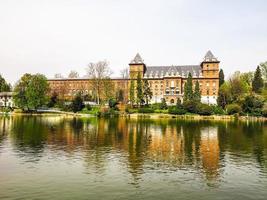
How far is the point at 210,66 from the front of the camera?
337 ft

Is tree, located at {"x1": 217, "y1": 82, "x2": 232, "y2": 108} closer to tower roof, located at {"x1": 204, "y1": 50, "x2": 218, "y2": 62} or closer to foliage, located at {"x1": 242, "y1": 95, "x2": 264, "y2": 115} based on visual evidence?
foliage, located at {"x1": 242, "y1": 95, "x2": 264, "y2": 115}

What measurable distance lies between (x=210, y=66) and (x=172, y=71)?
12.3m

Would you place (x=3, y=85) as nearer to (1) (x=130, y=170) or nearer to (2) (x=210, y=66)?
(2) (x=210, y=66)

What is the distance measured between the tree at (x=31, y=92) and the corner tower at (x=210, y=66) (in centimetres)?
5110

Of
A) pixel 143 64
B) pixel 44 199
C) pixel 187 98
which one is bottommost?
pixel 44 199

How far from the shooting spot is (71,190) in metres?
14.6

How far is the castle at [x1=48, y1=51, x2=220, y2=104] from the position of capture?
102 m

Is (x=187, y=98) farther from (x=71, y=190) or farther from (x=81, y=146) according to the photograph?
(x=71, y=190)

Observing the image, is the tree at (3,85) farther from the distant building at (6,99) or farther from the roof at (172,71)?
the roof at (172,71)

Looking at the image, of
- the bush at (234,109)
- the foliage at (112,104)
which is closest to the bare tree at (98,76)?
the foliage at (112,104)

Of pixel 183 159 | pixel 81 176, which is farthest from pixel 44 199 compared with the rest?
pixel 183 159

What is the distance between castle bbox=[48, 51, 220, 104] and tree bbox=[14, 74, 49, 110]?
2237cm

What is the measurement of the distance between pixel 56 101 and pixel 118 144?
6366 centimetres

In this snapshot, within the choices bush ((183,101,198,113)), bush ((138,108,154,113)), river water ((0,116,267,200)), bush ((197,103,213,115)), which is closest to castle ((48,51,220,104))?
bush ((138,108,154,113))
